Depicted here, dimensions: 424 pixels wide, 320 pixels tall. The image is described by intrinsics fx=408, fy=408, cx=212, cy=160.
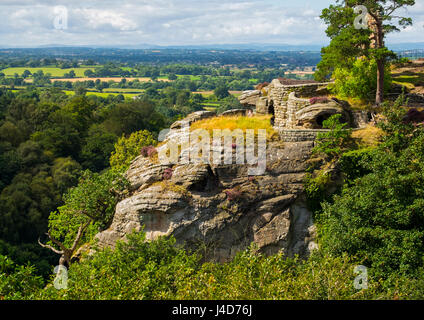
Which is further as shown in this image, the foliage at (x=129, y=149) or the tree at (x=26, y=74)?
the tree at (x=26, y=74)

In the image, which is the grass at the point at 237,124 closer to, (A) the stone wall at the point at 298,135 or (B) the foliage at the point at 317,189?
(A) the stone wall at the point at 298,135

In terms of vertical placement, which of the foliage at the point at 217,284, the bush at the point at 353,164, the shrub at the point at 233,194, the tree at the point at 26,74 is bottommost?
the foliage at the point at 217,284

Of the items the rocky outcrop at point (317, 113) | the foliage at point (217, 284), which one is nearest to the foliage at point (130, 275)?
the foliage at point (217, 284)

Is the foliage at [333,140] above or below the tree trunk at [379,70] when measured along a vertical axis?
below

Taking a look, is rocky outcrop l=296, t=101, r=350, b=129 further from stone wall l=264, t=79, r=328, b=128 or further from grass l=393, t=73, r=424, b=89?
grass l=393, t=73, r=424, b=89

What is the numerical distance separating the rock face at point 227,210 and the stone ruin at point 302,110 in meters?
1.42

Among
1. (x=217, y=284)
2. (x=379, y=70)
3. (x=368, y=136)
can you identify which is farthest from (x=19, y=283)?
(x=379, y=70)

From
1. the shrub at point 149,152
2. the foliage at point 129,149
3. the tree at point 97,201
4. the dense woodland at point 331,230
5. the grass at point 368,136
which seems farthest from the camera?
the foliage at point 129,149

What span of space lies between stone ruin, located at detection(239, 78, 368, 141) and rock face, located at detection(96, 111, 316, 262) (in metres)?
1.42

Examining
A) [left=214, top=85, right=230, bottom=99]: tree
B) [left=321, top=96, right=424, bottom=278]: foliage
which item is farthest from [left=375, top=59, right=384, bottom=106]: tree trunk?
[left=214, top=85, right=230, bottom=99]: tree

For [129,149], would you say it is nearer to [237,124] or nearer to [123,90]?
[237,124]

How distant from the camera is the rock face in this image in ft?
71.2

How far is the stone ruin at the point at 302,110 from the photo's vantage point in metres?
24.1

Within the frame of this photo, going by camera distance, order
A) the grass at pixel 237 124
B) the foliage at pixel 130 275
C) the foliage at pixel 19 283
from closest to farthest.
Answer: the foliage at pixel 130 275 → the foliage at pixel 19 283 → the grass at pixel 237 124
